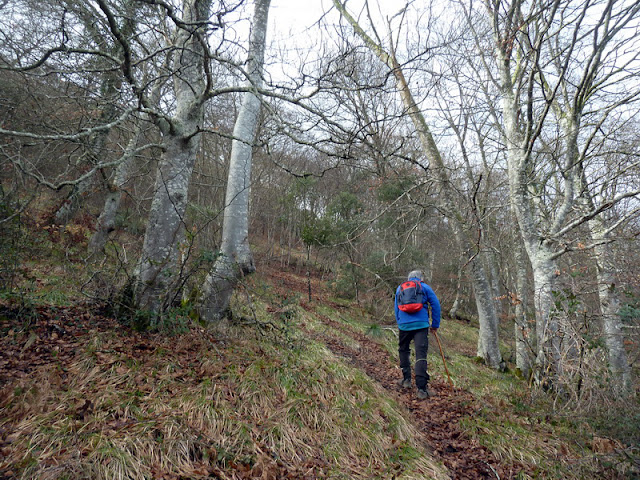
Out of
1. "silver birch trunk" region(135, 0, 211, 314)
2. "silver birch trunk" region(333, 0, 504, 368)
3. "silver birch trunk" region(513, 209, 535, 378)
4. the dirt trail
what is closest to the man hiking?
the dirt trail

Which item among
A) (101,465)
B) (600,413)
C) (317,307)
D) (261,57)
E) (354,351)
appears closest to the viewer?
(101,465)

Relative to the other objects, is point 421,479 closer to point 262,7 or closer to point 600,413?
point 600,413

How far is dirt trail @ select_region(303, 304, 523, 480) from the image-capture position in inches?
126

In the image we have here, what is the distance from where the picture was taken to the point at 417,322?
4711 millimetres

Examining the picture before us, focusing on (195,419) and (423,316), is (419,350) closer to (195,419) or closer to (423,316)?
(423,316)

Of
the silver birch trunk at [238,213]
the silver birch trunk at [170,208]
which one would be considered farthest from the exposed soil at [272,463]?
the silver birch trunk at [238,213]

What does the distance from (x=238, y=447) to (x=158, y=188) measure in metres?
2.89

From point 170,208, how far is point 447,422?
4219 millimetres

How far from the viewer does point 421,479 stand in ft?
9.11

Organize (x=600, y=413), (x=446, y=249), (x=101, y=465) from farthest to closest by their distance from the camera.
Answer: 1. (x=446, y=249)
2. (x=600, y=413)
3. (x=101, y=465)

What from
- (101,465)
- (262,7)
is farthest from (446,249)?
(101,465)

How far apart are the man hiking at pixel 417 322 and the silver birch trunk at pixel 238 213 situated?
2308 mm

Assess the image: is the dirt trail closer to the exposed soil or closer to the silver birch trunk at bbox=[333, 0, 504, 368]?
the exposed soil

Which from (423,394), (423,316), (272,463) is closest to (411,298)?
(423,316)
